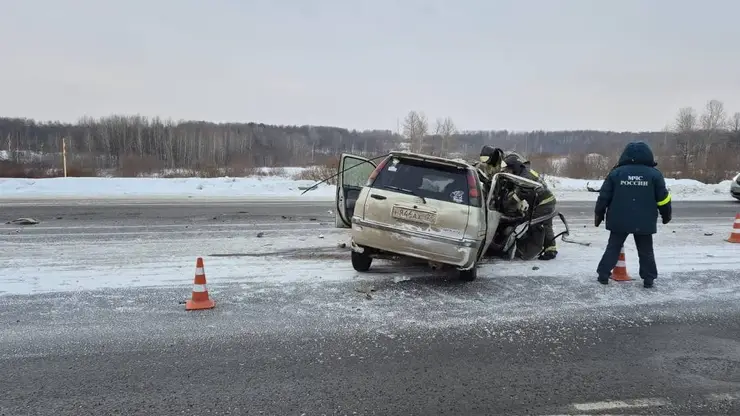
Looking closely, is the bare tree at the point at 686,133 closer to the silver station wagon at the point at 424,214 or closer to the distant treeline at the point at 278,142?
the distant treeline at the point at 278,142

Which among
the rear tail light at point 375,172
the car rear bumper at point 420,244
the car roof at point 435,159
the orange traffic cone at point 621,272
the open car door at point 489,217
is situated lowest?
the orange traffic cone at point 621,272

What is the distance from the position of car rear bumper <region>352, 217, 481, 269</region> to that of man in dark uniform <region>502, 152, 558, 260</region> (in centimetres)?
203

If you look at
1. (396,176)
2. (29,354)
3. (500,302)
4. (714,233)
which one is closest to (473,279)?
(500,302)

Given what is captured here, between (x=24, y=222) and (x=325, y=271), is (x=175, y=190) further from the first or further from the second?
(x=325, y=271)

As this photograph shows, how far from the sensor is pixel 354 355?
3895mm

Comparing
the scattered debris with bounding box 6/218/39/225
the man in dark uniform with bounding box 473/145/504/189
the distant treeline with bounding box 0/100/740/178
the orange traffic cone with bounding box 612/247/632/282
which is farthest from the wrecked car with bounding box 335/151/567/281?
the distant treeline with bounding box 0/100/740/178

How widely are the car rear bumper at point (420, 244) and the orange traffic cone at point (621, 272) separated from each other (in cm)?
219

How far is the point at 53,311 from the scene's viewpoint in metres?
4.78

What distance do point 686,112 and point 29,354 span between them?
7298 cm

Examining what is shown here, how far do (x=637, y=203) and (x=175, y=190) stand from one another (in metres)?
18.7

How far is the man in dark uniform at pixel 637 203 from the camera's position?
19.2 feet

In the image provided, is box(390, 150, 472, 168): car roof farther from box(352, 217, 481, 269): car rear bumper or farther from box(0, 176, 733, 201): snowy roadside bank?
box(0, 176, 733, 201): snowy roadside bank

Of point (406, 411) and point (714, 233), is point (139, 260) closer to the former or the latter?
point (406, 411)

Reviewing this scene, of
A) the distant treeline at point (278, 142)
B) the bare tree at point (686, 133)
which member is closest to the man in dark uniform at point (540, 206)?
the distant treeline at point (278, 142)
